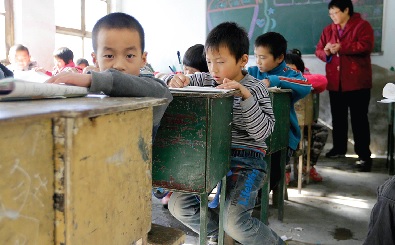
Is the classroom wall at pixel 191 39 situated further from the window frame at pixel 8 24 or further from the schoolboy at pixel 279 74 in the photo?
the schoolboy at pixel 279 74

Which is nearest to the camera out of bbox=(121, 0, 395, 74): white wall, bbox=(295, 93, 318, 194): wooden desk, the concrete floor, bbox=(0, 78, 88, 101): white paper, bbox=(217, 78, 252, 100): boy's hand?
bbox=(0, 78, 88, 101): white paper

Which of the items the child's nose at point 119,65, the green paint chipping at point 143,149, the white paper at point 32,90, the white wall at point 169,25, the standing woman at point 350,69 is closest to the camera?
the white paper at point 32,90

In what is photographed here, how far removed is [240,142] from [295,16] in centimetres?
353

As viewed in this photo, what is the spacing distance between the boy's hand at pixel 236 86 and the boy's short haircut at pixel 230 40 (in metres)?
0.26

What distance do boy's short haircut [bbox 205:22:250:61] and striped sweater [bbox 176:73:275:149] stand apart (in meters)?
0.12

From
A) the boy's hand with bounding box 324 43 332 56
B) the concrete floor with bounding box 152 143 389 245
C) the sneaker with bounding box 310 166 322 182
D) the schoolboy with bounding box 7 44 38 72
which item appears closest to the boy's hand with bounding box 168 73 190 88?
the concrete floor with bounding box 152 143 389 245

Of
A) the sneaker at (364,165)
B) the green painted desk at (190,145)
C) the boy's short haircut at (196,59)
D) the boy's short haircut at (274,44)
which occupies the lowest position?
the sneaker at (364,165)

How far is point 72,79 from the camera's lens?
0.92 m

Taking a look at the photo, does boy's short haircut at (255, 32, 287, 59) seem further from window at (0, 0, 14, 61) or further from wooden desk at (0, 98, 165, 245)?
window at (0, 0, 14, 61)

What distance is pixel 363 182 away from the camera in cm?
332

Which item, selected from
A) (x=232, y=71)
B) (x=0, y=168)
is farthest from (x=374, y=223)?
(x=232, y=71)

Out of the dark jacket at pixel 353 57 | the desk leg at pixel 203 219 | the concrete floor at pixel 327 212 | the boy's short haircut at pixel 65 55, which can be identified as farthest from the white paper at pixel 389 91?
the boy's short haircut at pixel 65 55

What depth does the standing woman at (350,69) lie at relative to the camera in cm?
399

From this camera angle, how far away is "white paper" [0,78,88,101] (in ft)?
2.30
